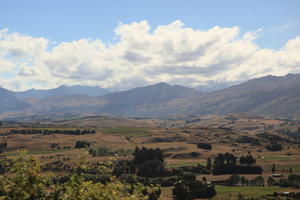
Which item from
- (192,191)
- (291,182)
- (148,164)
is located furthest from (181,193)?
(291,182)

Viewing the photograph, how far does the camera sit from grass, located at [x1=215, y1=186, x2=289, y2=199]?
117 metres

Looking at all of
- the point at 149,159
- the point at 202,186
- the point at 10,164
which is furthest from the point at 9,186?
the point at 149,159

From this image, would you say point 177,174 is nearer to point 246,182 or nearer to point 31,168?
point 246,182

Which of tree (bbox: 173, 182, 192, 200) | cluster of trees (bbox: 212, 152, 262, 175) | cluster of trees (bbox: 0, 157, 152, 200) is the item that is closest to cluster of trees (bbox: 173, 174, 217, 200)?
tree (bbox: 173, 182, 192, 200)

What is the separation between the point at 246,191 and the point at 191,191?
2202 cm

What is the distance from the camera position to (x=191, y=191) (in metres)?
122

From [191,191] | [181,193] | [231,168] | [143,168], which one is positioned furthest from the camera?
[231,168]

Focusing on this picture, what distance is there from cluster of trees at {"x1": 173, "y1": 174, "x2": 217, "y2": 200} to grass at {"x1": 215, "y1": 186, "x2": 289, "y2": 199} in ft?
13.1

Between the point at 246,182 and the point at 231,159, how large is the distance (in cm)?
3540

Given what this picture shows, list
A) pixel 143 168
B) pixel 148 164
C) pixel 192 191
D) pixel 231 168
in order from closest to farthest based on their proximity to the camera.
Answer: pixel 192 191, pixel 143 168, pixel 148 164, pixel 231 168

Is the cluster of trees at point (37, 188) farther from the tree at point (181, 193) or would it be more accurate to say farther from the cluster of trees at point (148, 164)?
the cluster of trees at point (148, 164)

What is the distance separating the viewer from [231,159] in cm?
17738

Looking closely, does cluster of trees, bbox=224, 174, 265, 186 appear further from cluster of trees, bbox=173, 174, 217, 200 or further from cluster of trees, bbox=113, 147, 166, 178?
cluster of trees, bbox=113, 147, 166, 178

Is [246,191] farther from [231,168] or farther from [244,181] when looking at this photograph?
[231,168]
